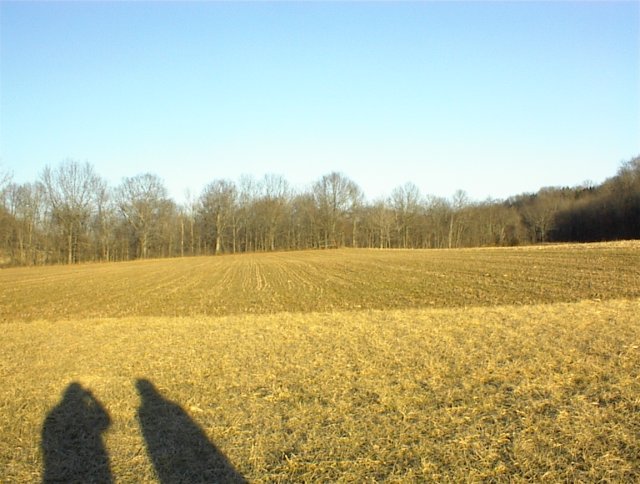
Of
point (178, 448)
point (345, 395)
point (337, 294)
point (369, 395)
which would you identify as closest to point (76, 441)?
point (178, 448)

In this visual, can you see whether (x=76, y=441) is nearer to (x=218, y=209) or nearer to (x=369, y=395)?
(x=369, y=395)

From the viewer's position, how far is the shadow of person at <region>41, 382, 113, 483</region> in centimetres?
412

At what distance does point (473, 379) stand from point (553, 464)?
2.34m

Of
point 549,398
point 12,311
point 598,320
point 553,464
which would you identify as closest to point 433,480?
point 553,464

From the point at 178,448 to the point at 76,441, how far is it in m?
1.19

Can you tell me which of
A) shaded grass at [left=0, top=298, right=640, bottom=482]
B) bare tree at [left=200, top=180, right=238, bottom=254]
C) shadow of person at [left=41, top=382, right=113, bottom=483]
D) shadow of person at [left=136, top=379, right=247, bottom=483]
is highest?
bare tree at [left=200, top=180, right=238, bottom=254]

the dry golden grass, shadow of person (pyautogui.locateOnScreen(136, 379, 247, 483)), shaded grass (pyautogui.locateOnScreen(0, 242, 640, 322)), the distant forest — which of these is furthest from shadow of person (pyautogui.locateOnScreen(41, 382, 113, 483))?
the distant forest

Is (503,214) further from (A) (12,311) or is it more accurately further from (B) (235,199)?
(A) (12,311)

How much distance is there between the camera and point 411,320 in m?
11.2

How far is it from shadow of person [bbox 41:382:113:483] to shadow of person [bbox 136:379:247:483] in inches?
17.2

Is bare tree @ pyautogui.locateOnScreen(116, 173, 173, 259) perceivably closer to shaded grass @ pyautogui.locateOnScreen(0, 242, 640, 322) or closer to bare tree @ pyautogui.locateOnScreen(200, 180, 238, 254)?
bare tree @ pyautogui.locateOnScreen(200, 180, 238, 254)

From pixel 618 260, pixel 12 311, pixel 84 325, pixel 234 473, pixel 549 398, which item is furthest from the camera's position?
pixel 618 260

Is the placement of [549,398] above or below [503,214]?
below

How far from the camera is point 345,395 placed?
5.82 metres
